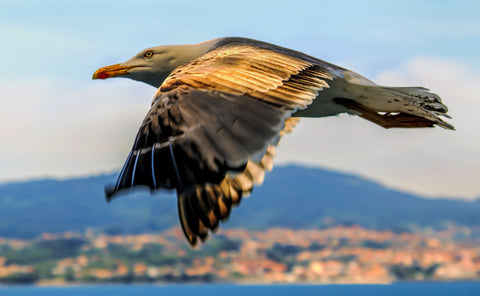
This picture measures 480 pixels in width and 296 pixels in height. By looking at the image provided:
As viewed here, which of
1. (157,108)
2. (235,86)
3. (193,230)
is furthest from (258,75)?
(193,230)

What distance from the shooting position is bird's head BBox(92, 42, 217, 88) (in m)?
8.36

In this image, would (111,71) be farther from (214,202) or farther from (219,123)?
(219,123)

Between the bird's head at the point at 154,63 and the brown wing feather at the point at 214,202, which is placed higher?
the bird's head at the point at 154,63

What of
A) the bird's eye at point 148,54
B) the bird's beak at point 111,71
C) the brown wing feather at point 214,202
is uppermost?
the bird's eye at point 148,54

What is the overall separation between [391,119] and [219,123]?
4.15 m

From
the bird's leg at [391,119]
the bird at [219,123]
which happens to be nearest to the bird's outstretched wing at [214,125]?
the bird at [219,123]

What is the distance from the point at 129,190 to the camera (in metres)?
4.57

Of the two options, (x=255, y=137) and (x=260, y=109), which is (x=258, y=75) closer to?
(x=260, y=109)

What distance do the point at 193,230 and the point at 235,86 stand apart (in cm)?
135

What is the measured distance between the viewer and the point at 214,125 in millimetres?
4832

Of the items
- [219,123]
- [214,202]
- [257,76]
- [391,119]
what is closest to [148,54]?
[391,119]

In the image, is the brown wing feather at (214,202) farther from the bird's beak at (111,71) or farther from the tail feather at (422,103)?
the bird's beak at (111,71)

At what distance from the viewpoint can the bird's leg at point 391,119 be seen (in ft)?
27.2

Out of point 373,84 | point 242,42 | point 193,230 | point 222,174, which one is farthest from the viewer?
point 373,84
